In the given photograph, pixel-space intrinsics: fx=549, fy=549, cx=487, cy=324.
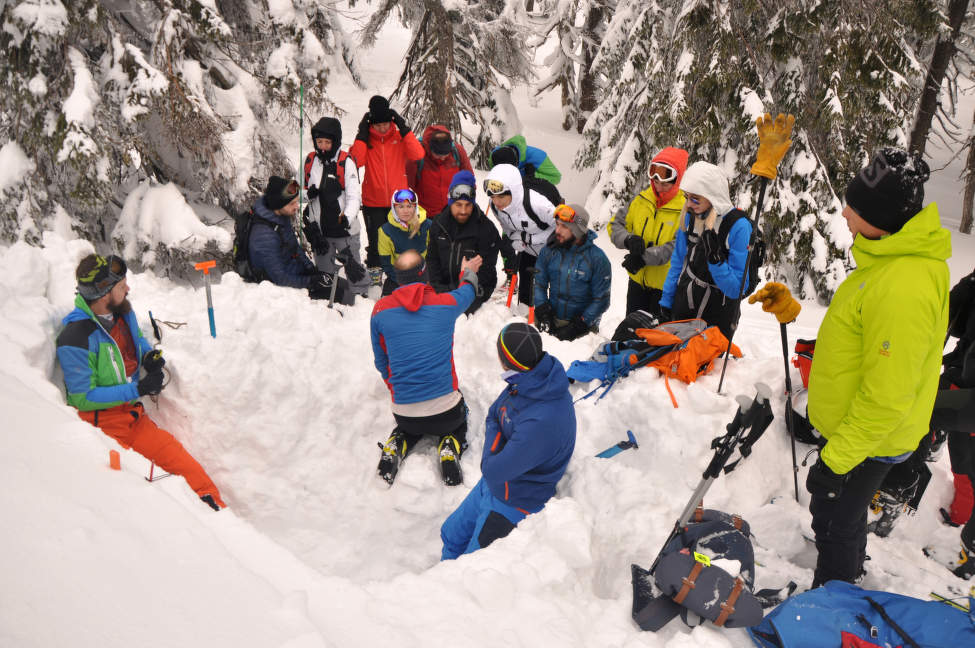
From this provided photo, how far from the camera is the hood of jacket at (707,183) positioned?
392cm

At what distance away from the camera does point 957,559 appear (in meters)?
3.11

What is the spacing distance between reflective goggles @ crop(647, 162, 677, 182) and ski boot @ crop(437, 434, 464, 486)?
111 inches

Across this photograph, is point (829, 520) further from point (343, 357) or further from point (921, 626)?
point (343, 357)

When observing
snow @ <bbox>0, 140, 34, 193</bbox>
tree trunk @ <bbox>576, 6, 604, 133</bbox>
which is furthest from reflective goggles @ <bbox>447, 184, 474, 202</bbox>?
A: tree trunk @ <bbox>576, 6, 604, 133</bbox>

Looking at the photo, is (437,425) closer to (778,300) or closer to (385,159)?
(778,300)

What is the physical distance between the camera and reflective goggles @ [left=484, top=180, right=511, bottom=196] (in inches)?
211

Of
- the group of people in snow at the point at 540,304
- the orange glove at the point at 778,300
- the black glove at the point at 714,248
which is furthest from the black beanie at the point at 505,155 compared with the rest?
the orange glove at the point at 778,300

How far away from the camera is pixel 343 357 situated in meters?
5.48

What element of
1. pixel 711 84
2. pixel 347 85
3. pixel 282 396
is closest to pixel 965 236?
pixel 711 84

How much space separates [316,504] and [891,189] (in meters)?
4.26

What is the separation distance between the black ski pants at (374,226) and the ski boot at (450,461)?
316 cm

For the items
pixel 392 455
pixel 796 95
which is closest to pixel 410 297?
pixel 392 455

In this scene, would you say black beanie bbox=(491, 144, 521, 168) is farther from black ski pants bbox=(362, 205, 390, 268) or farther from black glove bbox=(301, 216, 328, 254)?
black glove bbox=(301, 216, 328, 254)

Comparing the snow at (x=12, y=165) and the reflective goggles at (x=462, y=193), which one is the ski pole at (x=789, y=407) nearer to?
the reflective goggles at (x=462, y=193)
